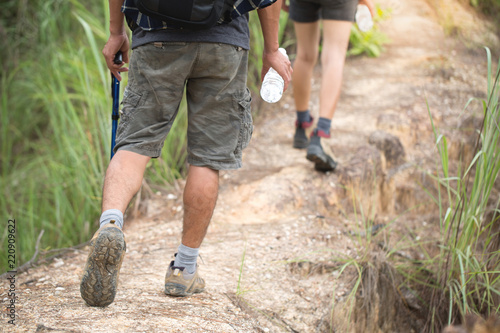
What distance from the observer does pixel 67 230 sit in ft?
10.6

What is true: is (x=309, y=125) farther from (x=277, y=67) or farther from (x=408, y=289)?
(x=277, y=67)

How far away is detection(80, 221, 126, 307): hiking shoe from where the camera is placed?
5.30 feet

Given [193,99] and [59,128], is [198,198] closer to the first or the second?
[193,99]

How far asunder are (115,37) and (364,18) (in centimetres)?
190

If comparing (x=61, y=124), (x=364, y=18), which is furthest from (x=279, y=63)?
(x=61, y=124)

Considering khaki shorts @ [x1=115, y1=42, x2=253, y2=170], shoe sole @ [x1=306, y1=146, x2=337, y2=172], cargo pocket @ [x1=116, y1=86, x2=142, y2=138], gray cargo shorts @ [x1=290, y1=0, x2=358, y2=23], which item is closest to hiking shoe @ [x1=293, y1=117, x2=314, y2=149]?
shoe sole @ [x1=306, y1=146, x2=337, y2=172]

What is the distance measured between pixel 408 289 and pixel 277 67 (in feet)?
4.56

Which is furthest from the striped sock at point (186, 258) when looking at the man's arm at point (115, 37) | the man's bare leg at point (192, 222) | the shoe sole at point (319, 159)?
the shoe sole at point (319, 159)

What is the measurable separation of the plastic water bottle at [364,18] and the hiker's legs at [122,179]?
200 cm

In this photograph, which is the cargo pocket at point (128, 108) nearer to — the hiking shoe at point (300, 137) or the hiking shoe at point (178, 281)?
the hiking shoe at point (178, 281)

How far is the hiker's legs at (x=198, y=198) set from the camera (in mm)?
1924

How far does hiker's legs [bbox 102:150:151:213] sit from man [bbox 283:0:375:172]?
5.26ft

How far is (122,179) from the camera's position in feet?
5.86

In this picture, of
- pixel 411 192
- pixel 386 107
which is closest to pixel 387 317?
pixel 411 192
